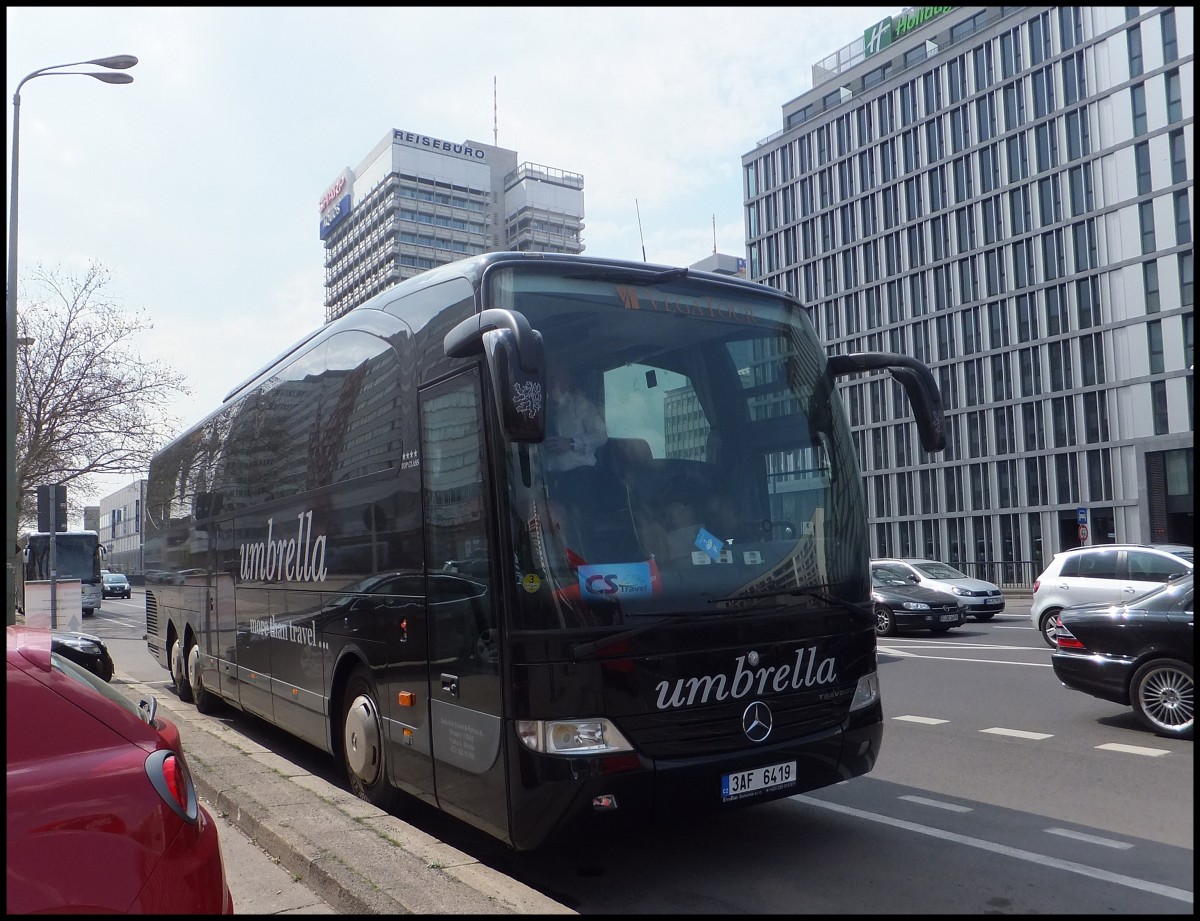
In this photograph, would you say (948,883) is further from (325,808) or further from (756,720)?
(325,808)

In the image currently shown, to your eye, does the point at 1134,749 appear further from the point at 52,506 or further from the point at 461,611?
the point at 52,506

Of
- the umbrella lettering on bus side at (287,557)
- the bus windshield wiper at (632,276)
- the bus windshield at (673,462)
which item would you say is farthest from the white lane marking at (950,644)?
the bus windshield wiper at (632,276)

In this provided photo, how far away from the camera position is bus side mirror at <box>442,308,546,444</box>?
176 inches

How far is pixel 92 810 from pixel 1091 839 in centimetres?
521

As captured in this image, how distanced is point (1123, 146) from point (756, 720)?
194ft

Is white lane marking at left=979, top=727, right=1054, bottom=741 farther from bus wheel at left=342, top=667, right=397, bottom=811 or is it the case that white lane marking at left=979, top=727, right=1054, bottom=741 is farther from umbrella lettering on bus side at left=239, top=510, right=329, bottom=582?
umbrella lettering on bus side at left=239, top=510, right=329, bottom=582

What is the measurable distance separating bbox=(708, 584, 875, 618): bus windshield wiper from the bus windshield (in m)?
0.01

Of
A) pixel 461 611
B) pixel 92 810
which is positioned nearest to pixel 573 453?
pixel 461 611

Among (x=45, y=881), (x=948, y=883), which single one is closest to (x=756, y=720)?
(x=948, y=883)

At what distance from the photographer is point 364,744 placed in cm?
666

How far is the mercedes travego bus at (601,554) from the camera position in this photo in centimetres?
489

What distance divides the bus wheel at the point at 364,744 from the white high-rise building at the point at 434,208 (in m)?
110

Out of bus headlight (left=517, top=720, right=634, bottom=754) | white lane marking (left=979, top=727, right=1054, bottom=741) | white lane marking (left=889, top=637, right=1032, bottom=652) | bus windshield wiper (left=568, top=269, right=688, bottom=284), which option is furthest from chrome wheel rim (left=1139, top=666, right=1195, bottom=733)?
white lane marking (left=889, top=637, right=1032, bottom=652)

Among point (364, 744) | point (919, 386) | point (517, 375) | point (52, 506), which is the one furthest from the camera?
point (52, 506)
